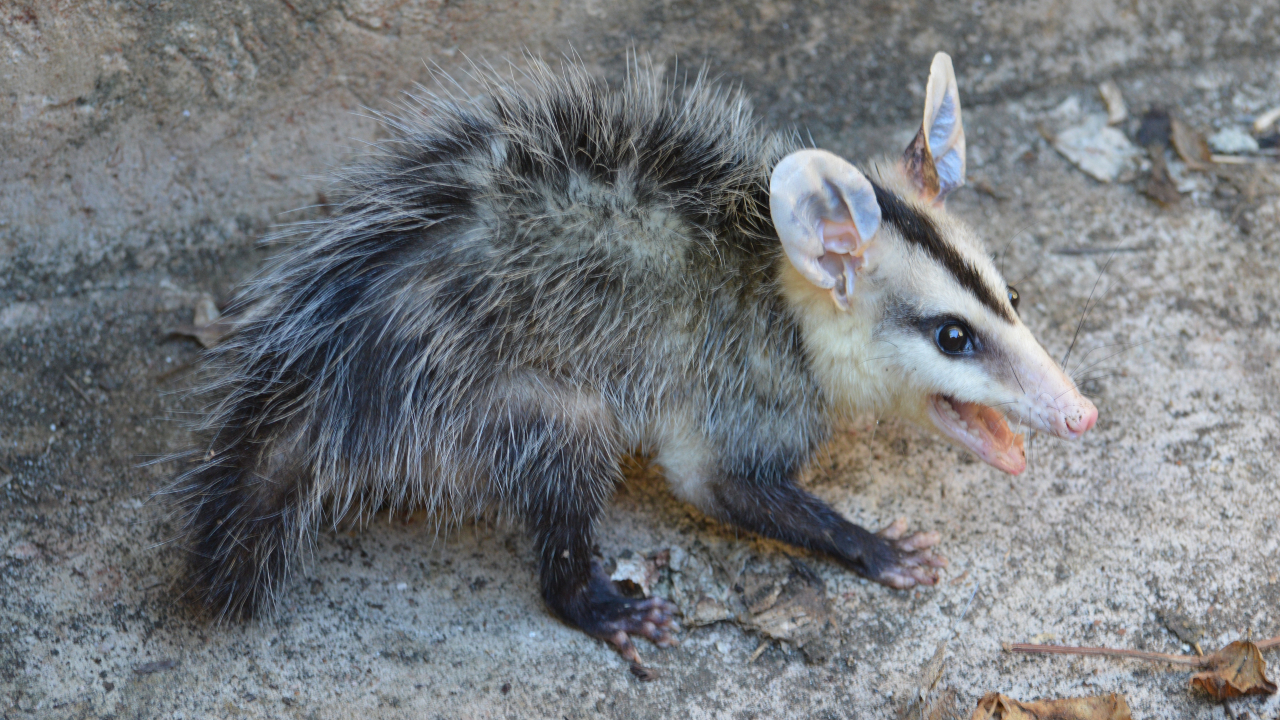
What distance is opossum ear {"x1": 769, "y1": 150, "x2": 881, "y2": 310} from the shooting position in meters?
1.87

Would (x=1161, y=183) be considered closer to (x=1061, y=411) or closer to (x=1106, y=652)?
(x=1061, y=411)

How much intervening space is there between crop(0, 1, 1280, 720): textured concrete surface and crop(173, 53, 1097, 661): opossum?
149mm

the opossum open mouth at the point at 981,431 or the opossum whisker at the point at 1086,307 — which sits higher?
the opossum open mouth at the point at 981,431

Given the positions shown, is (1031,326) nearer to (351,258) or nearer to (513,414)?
(513,414)

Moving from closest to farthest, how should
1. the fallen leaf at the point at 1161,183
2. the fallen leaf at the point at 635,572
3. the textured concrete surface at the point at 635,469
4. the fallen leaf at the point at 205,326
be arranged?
1. the textured concrete surface at the point at 635,469
2. the fallen leaf at the point at 635,572
3. the fallen leaf at the point at 205,326
4. the fallen leaf at the point at 1161,183

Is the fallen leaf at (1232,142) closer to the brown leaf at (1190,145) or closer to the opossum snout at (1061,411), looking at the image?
the brown leaf at (1190,145)

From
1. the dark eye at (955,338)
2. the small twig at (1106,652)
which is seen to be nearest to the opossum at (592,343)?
the dark eye at (955,338)

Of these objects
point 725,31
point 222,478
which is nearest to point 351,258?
point 222,478

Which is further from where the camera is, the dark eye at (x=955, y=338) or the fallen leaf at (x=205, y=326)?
the fallen leaf at (x=205, y=326)

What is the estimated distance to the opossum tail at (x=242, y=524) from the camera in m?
2.03

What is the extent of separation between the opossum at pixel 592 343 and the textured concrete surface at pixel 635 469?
0.49 ft

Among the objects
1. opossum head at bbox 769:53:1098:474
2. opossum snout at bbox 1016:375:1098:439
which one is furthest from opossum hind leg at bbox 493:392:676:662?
opossum snout at bbox 1016:375:1098:439

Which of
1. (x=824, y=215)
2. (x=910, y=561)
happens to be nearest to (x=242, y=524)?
(x=824, y=215)

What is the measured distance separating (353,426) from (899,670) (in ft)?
4.15
